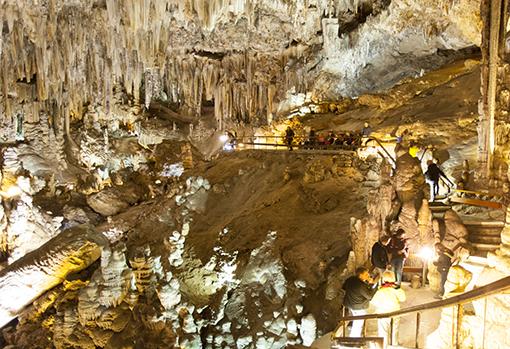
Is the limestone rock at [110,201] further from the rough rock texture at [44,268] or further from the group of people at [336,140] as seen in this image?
the group of people at [336,140]

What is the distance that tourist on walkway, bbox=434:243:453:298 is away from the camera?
21.8ft

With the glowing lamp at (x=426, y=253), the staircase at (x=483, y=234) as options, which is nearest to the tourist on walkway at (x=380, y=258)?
the glowing lamp at (x=426, y=253)

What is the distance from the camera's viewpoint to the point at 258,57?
2094 cm

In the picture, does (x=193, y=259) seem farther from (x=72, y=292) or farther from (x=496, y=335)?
(x=496, y=335)

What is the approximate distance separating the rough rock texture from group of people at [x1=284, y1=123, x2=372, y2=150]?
6.84 metres

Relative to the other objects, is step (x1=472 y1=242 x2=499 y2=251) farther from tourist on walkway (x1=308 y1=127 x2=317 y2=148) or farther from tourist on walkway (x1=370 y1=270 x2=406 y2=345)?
tourist on walkway (x1=308 y1=127 x2=317 y2=148)

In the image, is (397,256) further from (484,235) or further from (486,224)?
(486,224)

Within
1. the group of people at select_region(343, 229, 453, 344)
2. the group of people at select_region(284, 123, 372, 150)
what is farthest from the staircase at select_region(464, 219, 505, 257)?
the group of people at select_region(284, 123, 372, 150)

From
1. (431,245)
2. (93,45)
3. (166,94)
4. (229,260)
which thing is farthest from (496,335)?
(166,94)

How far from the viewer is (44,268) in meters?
12.2

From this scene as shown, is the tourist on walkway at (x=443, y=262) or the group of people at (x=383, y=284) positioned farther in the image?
the tourist on walkway at (x=443, y=262)

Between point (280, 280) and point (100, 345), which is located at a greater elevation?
point (280, 280)

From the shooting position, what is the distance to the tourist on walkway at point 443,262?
664 cm

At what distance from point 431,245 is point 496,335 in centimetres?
303
